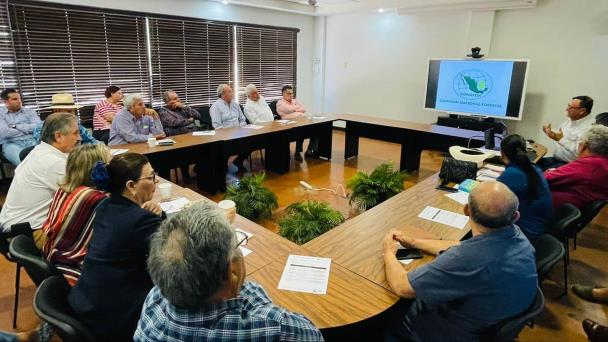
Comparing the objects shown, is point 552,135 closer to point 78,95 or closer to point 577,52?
point 577,52

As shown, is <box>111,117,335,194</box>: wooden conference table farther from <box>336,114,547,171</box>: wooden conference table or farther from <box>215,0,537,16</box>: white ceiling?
<box>215,0,537,16</box>: white ceiling

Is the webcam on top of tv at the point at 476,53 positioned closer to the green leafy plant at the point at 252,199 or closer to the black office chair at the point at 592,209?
the black office chair at the point at 592,209

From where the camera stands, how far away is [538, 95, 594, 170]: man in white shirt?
379cm

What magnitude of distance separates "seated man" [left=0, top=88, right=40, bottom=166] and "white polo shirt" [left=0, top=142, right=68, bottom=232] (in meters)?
2.19

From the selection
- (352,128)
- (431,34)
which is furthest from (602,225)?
(431,34)

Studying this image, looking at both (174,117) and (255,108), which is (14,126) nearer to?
(174,117)

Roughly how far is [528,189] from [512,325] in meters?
1.20

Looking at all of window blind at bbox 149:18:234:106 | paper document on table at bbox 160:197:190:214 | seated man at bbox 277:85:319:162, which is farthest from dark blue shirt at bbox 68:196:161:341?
window blind at bbox 149:18:234:106

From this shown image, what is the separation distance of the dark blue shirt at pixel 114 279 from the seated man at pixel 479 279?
969 mm

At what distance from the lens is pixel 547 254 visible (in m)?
1.64

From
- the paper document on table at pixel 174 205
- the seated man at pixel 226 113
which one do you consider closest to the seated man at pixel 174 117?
the seated man at pixel 226 113

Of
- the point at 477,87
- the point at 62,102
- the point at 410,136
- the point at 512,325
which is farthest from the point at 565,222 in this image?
the point at 62,102

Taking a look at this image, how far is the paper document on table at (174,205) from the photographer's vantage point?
83.4 inches

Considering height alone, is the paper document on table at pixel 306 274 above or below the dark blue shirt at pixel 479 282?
below
